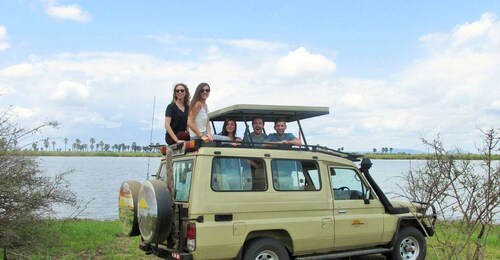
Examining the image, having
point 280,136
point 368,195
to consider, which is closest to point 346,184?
point 368,195

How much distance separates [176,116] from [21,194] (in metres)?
2.90

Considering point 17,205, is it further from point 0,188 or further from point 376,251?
point 376,251

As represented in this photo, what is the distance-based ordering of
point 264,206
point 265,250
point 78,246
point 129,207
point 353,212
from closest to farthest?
point 265,250, point 264,206, point 129,207, point 353,212, point 78,246

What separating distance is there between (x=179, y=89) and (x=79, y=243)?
4.43 meters

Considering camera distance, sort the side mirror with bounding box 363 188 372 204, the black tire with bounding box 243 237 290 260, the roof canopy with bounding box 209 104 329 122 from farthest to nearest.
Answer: the side mirror with bounding box 363 188 372 204 → the roof canopy with bounding box 209 104 329 122 → the black tire with bounding box 243 237 290 260

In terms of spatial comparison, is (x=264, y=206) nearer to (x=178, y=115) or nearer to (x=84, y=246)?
(x=178, y=115)

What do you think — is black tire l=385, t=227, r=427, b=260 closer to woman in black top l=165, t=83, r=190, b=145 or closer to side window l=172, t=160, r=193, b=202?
side window l=172, t=160, r=193, b=202

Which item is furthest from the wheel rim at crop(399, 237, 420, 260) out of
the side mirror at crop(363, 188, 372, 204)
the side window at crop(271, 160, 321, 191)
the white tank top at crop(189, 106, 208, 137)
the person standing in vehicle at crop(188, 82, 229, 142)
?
the white tank top at crop(189, 106, 208, 137)

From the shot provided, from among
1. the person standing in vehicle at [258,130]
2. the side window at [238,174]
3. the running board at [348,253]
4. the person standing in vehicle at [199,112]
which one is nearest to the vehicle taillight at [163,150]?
the person standing in vehicle at [199,112]

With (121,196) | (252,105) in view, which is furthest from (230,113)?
(121,196)

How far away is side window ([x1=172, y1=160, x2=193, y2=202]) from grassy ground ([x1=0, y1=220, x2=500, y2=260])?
2.66m

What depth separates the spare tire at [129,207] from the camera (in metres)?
6.89

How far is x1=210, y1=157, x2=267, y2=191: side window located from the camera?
646 centimetres

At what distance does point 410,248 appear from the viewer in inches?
320
